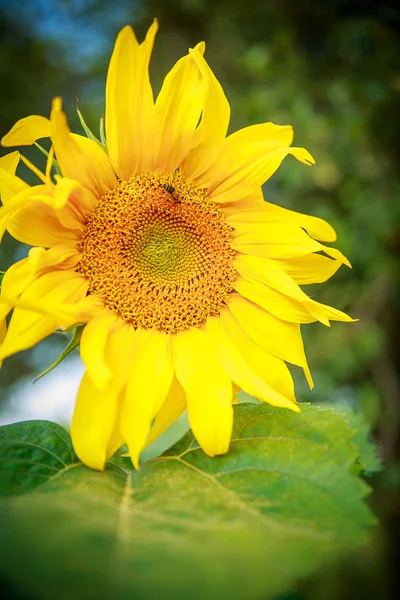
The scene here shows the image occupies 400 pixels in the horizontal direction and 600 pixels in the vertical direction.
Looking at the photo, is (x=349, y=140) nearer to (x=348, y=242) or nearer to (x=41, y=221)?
(x=348, y=242)

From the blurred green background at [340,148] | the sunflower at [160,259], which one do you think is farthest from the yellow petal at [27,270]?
the blurred green background at [340,148]

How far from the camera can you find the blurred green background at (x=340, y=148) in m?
2.03

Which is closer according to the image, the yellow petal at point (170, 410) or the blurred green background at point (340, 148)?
the yellow petal at point (170, 410)

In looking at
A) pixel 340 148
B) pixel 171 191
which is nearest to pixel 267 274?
pixel 171 191

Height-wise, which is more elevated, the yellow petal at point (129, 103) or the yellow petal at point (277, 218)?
the yellow petal at point (129, 103)

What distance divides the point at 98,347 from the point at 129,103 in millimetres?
223

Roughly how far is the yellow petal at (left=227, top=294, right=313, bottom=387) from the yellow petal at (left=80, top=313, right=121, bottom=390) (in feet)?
0.41

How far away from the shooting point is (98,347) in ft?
1.63

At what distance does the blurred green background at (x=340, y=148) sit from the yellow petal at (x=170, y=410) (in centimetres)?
135

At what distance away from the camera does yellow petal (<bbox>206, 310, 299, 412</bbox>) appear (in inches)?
20.5

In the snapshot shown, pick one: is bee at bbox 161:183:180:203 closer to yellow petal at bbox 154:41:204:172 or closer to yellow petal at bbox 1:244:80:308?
yellow petal at bbox 154:41:204:172

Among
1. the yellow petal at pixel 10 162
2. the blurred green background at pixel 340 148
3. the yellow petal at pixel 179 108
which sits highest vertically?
the yellow petal at pixel 179 108

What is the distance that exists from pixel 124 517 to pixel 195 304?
0.28 meters

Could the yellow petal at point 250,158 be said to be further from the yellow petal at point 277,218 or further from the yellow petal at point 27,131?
the yellow petal at point 27,131
